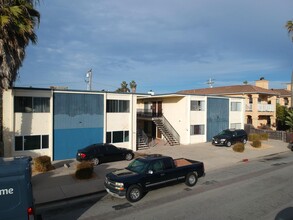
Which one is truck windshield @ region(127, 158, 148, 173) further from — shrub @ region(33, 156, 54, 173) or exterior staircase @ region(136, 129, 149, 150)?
exterior staircase @ region(136, 129, 149, 150)

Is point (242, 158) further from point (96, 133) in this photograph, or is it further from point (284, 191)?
point (96, 133)

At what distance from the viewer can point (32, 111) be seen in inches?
797

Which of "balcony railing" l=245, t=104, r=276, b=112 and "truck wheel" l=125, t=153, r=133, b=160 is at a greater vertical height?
"balcony railing" l=245, t=104, r=276, b=112

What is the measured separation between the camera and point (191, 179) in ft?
43.8

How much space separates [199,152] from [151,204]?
14640 millimetres

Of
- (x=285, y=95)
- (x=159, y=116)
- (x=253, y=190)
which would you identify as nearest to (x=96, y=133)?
(x=159, y=116)

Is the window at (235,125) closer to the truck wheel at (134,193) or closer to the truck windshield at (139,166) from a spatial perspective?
the truck windshield at (139,166)

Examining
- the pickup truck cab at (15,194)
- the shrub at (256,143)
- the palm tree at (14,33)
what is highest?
the palm tree at (14,33)

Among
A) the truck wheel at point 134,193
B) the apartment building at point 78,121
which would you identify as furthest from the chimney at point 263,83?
the truck wheel at point 134,193

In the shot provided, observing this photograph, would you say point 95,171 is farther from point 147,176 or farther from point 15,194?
point 15,194

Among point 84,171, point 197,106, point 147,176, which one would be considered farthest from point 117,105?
point 147,176

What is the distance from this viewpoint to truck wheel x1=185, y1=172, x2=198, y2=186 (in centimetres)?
1322

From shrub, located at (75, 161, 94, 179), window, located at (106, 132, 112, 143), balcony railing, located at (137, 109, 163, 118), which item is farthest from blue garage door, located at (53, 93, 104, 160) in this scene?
balcony railing, located at (137, 109, 163, 118)

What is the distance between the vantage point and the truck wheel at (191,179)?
1322 centimetres
